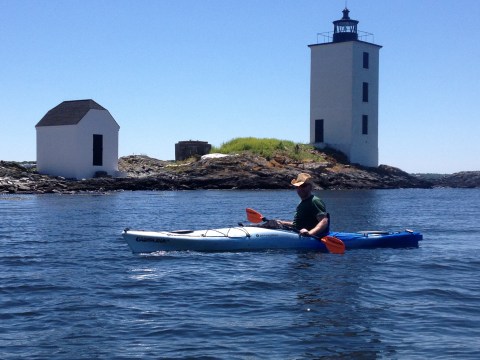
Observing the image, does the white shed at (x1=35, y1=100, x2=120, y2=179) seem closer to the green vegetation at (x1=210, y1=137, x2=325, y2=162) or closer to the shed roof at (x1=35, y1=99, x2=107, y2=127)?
the shed roof at (x1=35, y1=99, x2=107, y2=127)

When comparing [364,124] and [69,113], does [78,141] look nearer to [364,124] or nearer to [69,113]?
[69,113]

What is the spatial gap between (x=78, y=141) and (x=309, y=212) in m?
24.3

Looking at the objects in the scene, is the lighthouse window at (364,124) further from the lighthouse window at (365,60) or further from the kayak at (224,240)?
the kayak at (224,240)

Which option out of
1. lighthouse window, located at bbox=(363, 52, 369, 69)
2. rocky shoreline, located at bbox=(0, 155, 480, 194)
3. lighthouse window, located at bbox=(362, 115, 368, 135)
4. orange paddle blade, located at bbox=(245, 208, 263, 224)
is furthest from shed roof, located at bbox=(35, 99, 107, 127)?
orange paddle blade, located at bbox=(245, 208, 263, 224)

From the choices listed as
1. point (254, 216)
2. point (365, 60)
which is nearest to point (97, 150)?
point (365, 60)

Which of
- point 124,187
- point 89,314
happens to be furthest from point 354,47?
point 89,314

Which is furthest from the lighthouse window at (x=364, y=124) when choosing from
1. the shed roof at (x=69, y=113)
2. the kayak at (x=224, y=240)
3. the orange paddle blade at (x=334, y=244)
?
the orange paddle blade at (x=334, y=244)

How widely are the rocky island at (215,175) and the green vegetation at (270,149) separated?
0.18 m

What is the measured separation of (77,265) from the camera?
38.8ft

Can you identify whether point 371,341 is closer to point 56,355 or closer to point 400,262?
point 56,355

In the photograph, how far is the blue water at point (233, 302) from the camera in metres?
6.91

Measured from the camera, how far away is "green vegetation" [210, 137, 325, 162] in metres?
44.7

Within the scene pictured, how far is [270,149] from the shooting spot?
150 ft

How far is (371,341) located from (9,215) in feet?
55.0
